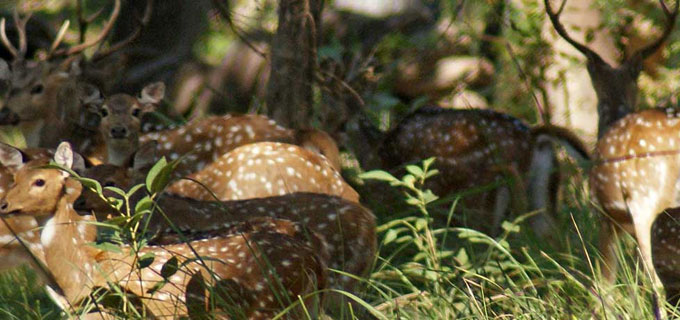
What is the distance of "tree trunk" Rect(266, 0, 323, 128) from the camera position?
5141mm

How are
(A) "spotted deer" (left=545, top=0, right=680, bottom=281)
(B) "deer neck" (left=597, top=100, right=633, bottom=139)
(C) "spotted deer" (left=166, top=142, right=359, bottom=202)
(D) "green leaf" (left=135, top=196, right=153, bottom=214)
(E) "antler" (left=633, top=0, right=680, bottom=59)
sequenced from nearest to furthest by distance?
(D) "green leaf" (left=135, top=196, right=153, bottom=214) → (E) "antler" (left=633, top=0, right=680, bottom=59) → (A) "spotted deer" (left=545, top=0, right=680, bottom=281) → (C) "spotted deer" (left=166, top=142, right=359, bottom=202) → (B) "deer neck" (left=597, top=100, right=633, bottom=139)

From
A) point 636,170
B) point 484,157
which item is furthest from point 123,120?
point 636,170

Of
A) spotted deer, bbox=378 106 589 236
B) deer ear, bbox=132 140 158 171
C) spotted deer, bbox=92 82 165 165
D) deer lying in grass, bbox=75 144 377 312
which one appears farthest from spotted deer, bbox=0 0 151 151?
deer lying in grass, bbox=75 144 377 312

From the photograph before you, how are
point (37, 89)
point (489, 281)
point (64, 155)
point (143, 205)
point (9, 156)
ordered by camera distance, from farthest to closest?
point (37, 89), point (9, 156), point (64, 155), point (489, 281), point (143, 205)

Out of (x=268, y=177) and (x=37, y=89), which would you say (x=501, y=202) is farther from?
(x=37, y=89)

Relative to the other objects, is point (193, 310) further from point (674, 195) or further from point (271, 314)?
point (674, 195)

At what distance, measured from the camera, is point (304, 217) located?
4277 millimetres

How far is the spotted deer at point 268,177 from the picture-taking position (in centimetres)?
495

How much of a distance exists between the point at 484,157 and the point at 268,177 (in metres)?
1.71

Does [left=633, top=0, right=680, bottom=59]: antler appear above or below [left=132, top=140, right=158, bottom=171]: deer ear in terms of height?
above

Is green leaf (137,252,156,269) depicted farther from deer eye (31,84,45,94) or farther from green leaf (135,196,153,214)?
deer eye (31,84,45,94)

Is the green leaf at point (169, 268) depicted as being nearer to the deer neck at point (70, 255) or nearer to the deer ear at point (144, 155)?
the deer neck at point (70, 255)

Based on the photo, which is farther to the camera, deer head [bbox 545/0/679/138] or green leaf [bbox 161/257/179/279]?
deer head [bbox 545/0/679/138]

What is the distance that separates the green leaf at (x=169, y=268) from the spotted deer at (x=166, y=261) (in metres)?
0.10
